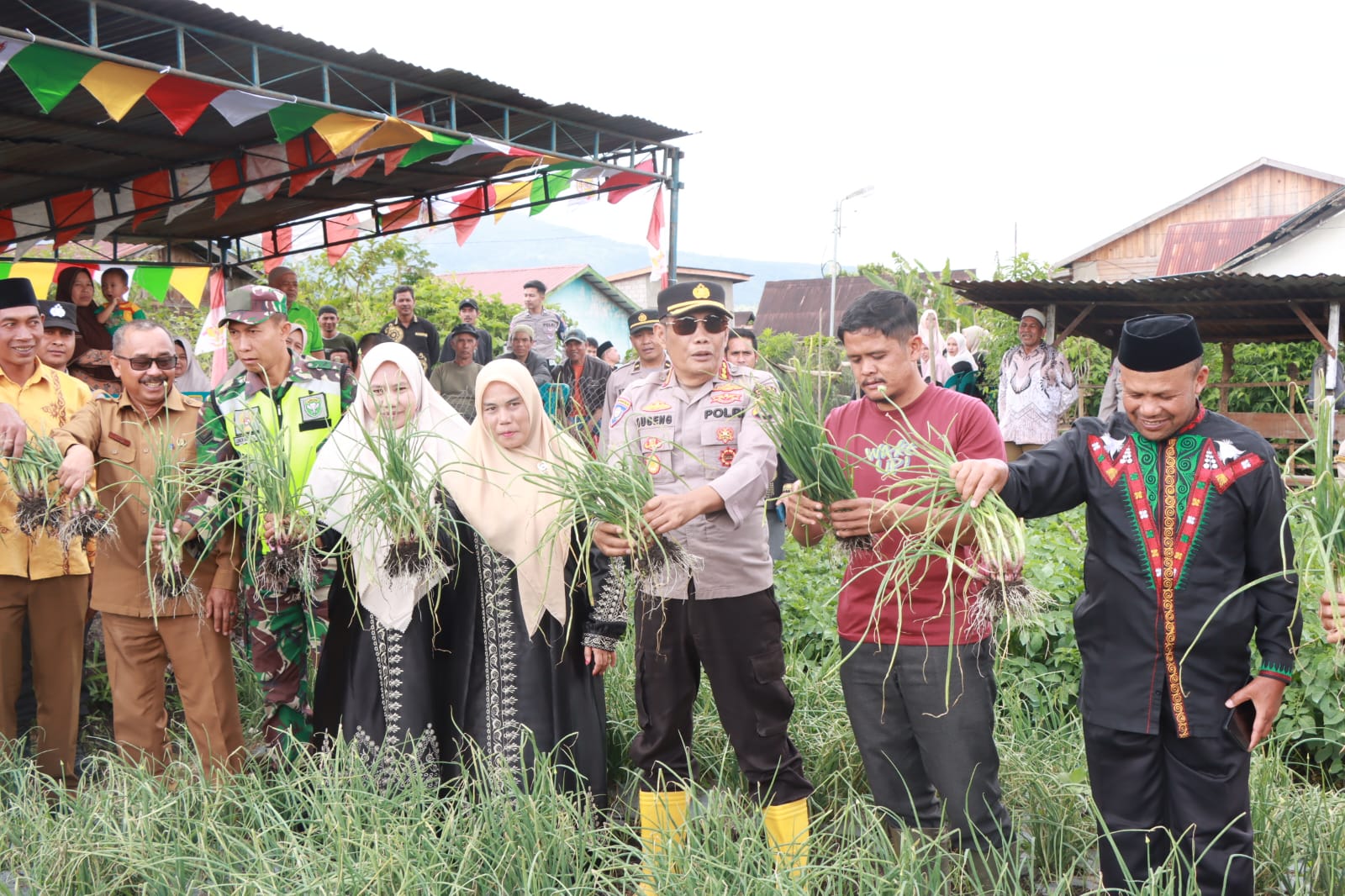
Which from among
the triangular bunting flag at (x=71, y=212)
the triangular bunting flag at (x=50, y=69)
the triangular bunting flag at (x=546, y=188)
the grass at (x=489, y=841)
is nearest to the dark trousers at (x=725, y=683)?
the grass at (x=489, y=841)

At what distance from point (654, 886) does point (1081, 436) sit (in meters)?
1.51

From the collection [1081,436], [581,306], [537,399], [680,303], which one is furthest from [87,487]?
[581,306]

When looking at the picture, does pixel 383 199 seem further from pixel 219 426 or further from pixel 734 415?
pixel 734 415

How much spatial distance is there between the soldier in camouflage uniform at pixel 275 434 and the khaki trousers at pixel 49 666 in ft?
2.69

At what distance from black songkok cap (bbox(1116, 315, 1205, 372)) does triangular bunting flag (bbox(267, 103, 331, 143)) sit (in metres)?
6.09

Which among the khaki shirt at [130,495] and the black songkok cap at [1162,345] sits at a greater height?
the black songkok cap at [1162,345]

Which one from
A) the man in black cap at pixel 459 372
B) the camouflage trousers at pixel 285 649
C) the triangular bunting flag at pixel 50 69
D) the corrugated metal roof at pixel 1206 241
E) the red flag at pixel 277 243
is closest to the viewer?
the camouflage trousers at pixel 285 649

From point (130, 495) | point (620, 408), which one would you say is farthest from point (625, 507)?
point (130, 495)

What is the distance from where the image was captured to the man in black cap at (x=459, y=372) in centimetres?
870

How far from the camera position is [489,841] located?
8.81ft

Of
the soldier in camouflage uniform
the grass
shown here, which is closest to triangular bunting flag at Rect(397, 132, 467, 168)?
the soldier in camouflage uniform

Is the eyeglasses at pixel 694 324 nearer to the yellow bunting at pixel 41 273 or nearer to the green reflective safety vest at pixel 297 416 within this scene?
the green reflective safety vest at pixel 297 416

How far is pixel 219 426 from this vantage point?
11.9ft

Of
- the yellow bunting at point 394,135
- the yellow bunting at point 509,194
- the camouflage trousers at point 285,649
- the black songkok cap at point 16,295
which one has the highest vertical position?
the yellow bunting at point 509,194
